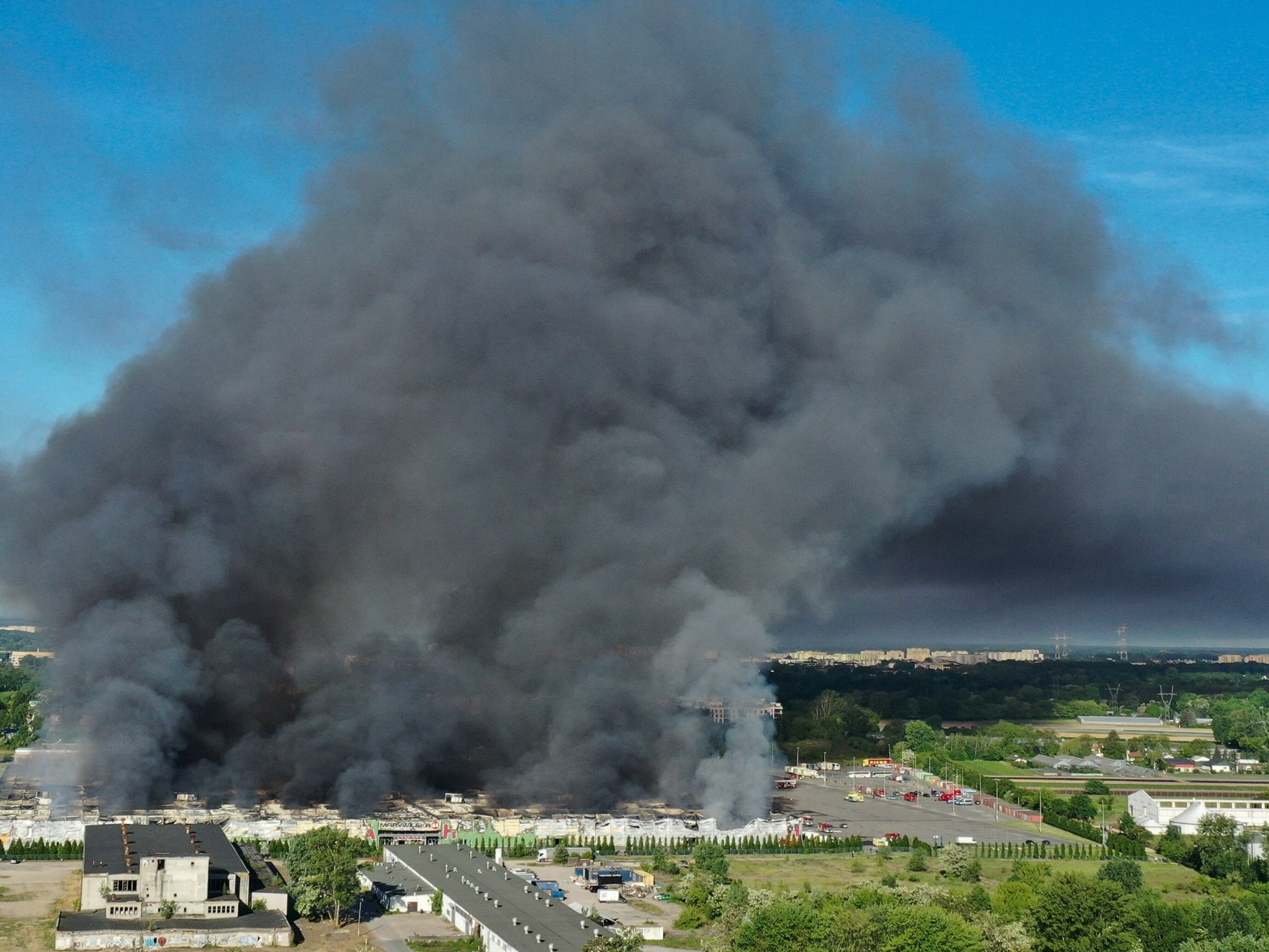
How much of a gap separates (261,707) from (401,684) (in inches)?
152

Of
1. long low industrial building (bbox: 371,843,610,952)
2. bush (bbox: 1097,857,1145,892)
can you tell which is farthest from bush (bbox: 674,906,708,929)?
bush (bbox: 1097,857,1145,892)

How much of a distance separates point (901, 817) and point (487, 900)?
→ 17063 millimetres

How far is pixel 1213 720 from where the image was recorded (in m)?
69.6

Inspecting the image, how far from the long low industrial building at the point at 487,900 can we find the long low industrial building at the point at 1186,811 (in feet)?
61.6

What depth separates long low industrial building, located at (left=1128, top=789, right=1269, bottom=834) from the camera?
38250 mm

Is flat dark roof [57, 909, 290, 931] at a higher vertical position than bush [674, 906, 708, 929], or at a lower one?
higher

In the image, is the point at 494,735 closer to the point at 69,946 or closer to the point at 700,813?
the point at 700,813

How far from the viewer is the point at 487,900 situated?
25.8m

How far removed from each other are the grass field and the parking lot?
119 inches

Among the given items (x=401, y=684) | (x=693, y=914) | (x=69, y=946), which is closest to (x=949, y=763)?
(x=401, y=684)

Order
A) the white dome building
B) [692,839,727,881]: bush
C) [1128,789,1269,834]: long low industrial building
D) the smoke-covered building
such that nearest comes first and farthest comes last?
the smoke-covered building < [692,839,727,881]: bush < the white dome building < [1128,789,1269,834]: long low industrial building

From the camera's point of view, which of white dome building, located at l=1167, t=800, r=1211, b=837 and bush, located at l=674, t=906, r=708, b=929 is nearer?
bush, located at l=674, t=906, r=708, b=929

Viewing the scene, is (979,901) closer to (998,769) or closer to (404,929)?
(404,929)

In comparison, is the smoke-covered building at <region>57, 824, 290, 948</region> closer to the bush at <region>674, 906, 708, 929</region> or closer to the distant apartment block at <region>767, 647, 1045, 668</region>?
the bush at <region>674, 906, 708, 929</region>
